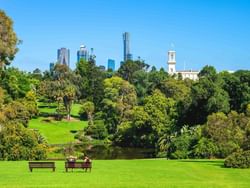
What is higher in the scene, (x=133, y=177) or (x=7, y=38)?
(x=7, y=38)

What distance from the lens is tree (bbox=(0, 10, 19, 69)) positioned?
46.7 m

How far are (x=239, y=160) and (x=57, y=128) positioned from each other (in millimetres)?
59446

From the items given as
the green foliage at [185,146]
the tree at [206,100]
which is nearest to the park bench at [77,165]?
the green foliage at [185,146]

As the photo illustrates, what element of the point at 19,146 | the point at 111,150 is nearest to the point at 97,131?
the point at 111,150

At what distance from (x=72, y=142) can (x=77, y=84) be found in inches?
1292

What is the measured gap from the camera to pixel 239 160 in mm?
33031

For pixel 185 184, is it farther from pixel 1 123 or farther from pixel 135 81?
pixel 135 81

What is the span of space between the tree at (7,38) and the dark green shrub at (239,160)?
24.3 meters

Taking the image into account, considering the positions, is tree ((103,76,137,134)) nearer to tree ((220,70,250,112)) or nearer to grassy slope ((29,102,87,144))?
grassy slope ((29,102,87,144))

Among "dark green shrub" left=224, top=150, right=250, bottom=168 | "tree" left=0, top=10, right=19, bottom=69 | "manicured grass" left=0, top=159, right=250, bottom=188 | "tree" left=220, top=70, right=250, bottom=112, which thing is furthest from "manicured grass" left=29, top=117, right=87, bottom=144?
"manicured grass" left=0, top=159, right=250, bottom=188

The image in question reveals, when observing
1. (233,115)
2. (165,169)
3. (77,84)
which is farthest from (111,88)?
(165,169)

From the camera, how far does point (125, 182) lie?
937 inches

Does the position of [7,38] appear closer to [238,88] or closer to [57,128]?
[238,88]

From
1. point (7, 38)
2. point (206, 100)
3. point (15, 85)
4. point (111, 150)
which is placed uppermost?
point (7, 38)
